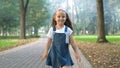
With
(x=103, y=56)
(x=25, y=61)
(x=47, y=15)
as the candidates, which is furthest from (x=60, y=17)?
(x=47, y=15)

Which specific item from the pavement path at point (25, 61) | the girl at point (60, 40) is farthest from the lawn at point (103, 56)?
the girl at point (60, 40)

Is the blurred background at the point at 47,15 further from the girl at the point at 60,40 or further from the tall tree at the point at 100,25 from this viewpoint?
the girl at the point at 60,40

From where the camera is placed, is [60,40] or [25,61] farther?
[25,61]

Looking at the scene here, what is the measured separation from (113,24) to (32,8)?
131 feet

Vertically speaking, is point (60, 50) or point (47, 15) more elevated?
point (47, 15)

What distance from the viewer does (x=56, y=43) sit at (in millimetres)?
5832

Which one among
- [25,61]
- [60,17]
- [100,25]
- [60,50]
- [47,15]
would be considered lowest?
[25,61]

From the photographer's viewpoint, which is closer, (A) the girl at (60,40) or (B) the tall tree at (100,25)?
(A) the girl at (60,40)

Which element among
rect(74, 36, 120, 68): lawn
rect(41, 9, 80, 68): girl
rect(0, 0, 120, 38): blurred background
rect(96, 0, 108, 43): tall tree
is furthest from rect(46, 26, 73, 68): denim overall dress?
rect(0, 0, 120, 38): blurred background

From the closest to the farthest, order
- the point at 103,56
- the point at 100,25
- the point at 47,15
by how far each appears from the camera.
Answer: the point at 103,56 → the point at 100,25 → the point at 47,15

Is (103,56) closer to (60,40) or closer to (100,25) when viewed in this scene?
(60,40)

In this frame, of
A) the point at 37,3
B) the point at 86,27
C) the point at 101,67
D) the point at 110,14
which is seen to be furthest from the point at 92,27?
the point at 101,67

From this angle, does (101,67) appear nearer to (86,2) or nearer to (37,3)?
(37,3)

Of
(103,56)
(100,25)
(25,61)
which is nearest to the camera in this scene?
(25,61)
